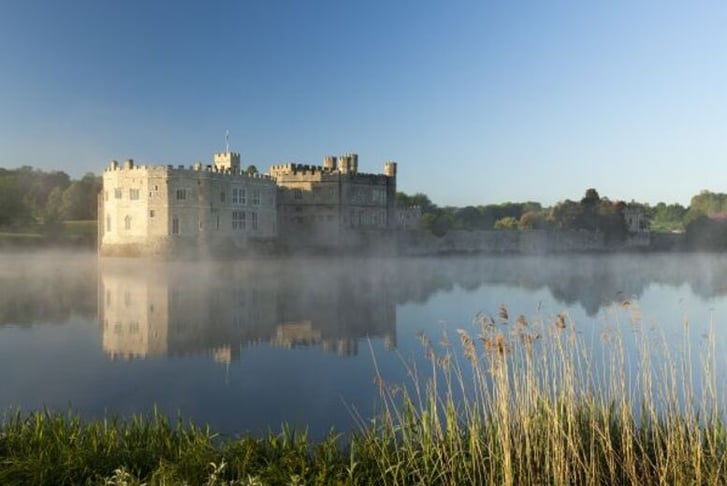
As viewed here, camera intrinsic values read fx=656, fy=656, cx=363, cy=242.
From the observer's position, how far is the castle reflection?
48.2 feet

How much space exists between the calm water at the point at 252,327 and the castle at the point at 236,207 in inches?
144

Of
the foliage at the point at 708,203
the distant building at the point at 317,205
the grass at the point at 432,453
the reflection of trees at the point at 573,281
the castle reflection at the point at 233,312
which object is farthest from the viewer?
the foliage at the point at 708,203

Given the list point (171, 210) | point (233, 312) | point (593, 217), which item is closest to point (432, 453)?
point (233, 312)

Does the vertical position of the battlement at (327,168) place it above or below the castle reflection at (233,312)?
above

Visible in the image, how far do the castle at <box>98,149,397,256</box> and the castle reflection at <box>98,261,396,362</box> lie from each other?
6.16m

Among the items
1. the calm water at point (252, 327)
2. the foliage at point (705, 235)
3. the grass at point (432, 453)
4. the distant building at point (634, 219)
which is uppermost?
the distant building at point (634, 219)

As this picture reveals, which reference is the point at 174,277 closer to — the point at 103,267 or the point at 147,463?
the point at 103,267

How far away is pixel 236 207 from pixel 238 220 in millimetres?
805

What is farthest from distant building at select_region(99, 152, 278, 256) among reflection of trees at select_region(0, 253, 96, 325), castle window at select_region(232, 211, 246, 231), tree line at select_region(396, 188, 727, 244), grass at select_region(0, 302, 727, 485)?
grass at select_region(0, 302, 727, 485)

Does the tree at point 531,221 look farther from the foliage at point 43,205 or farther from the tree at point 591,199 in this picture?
the foliage at point 43,205

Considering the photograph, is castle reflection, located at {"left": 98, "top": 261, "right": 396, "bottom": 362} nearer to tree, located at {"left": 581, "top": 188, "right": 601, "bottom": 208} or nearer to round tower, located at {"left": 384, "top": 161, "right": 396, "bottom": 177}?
round tower, located at {"left": 384, "top": 161, "right": 396, "bottom": 177}

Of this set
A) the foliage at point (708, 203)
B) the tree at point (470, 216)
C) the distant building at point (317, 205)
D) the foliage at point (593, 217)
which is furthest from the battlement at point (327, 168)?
the foliage at point (708, 203)

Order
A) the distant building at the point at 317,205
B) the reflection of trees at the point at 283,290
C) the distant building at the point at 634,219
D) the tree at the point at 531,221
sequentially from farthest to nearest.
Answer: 1. the tree at the point at 531,221
2. the distant building at the point at 634,219
3. the distant building at the point at 317,205
4. the reflection of trees at the point at 283,290

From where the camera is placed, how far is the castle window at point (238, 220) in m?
40.0
